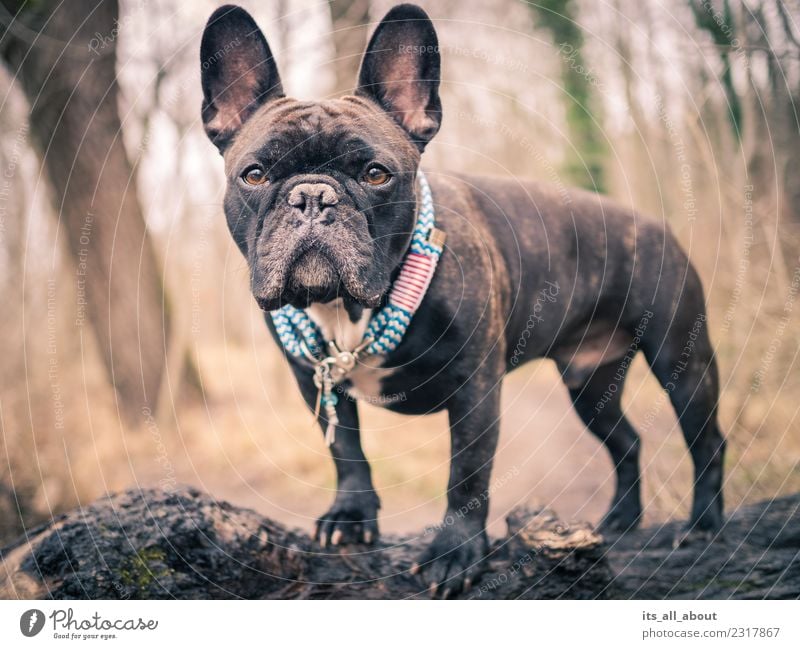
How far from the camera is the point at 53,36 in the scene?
19.6 feet

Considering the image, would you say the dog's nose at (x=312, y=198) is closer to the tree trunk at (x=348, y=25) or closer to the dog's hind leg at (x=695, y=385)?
the dog's hind leg at (x=695, y=385)

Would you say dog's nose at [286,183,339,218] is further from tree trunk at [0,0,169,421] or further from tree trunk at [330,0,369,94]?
tree trunk at [0,0,169,421]

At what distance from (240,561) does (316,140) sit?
162 centimetres

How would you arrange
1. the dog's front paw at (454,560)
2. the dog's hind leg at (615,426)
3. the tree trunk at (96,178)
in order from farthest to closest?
the tree trunk at (96,178)
the dog's hind leg at (615,426)
the dog's front paw at (454,560)

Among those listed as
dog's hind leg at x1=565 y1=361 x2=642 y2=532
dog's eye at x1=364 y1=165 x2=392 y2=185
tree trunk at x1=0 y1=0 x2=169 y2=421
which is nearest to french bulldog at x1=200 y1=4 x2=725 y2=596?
dog's eye at x1=364 y1=165 x2=392 y2=185

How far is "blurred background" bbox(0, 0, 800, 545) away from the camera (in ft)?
17.7

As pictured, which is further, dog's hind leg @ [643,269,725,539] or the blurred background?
the blurred background

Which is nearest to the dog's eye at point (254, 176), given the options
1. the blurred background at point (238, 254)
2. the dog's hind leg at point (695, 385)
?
the dog's hind leg at point (695, 385)

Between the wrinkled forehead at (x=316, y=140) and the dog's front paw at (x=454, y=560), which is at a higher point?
the wrinkled forehead at (x=316, y=140)

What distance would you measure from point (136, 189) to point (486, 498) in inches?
211

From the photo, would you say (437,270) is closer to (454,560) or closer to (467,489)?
(467,489)

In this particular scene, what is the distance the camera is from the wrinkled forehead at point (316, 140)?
2.52 meters

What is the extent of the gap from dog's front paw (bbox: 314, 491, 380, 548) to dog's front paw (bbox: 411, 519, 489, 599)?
10.9 inches
